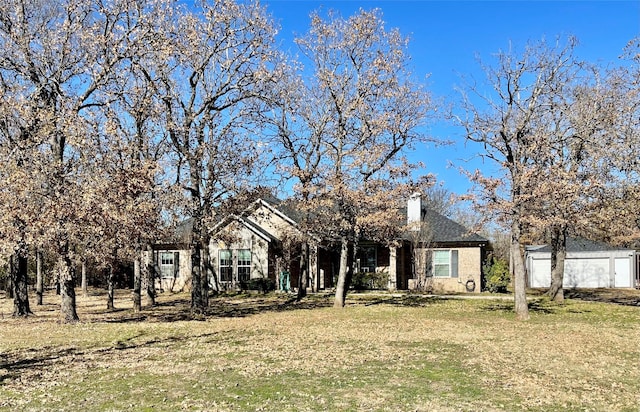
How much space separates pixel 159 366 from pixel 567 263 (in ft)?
111

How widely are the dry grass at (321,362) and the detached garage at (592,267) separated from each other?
18.6 m

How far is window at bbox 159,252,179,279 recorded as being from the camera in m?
33.2

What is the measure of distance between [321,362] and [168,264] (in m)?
24.6

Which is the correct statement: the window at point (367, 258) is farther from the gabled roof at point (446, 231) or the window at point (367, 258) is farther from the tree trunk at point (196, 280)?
the tree trunk at point (196, 280)

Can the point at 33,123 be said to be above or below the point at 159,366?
above

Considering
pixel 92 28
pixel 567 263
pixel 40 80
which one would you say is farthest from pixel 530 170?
pixel 567 263

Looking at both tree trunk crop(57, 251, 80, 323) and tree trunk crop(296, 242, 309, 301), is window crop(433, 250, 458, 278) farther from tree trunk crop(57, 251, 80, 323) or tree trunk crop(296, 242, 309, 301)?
tree trunk crop(57, 251, 80, 323)

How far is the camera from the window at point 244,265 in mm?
31109

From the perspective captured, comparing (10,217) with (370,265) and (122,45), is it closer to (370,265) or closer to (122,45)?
(122,45)

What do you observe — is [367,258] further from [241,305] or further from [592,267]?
[592,267]

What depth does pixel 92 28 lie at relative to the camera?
17109 millimetres

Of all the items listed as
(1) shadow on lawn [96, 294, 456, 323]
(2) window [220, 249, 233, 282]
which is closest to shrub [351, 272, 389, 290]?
(1) shadow on lawn [96, 294, 456, 323]

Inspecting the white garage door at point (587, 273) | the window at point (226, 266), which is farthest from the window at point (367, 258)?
the white garage door at point (587, 273)

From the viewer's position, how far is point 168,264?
3334 cm
